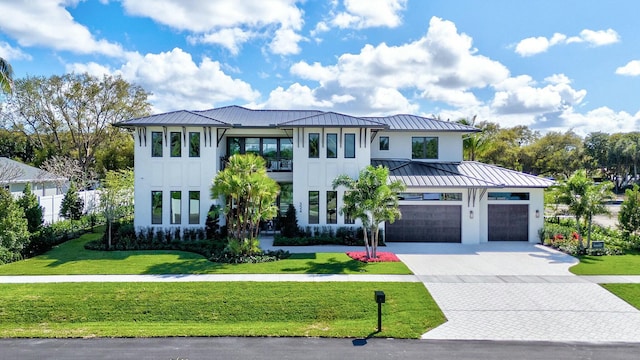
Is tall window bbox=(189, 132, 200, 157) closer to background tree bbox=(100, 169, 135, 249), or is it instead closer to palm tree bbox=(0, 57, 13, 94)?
background tree bbox=(100, 169, 135, 249)

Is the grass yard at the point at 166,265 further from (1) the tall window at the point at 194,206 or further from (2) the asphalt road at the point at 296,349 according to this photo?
(2) the asphalt road at the point at 296,349

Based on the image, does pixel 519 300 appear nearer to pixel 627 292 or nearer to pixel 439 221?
pixel 627 292

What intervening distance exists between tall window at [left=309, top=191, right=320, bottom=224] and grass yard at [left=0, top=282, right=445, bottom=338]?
27.2 feet

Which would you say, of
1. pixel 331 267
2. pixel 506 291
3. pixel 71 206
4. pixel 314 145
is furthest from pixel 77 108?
pixel 506 291

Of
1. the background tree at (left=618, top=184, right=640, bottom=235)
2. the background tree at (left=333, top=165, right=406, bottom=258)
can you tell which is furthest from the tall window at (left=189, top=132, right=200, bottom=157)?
the background tree at (left=618, top=184, right=640, bottom=235)

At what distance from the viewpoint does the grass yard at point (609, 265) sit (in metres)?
14.1

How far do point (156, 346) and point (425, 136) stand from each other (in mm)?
18512

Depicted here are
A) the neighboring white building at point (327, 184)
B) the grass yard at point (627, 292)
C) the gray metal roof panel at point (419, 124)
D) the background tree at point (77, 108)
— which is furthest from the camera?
the background tree at point (77, 108)

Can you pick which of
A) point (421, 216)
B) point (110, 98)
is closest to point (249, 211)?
point (421, 216)

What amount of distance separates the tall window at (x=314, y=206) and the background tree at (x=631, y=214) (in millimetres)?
15976

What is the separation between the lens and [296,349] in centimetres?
841

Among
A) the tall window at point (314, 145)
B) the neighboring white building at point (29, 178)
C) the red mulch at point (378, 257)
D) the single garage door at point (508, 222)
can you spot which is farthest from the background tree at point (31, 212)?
the single garage door at point (508, 222)

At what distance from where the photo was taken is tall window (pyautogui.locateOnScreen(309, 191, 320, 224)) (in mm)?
20172

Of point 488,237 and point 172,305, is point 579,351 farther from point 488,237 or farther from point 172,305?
point 488,237
